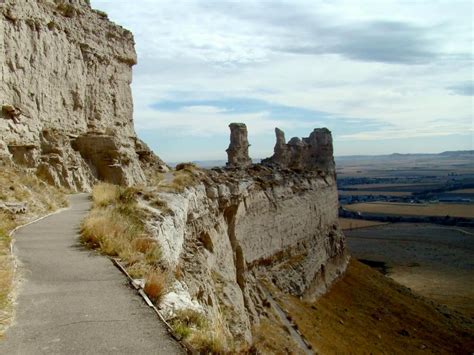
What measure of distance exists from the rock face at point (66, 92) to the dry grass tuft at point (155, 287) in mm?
9441

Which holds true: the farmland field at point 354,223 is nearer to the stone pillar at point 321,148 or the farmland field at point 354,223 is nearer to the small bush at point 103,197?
the stone pillar at point 321,148

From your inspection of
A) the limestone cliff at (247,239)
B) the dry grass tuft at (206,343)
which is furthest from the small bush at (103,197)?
the dry grass tuft at (206,343)

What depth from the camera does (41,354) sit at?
4.21 meters

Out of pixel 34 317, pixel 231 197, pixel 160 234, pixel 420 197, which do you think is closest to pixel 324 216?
pixel 231 197

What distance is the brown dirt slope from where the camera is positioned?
21250 millimetres

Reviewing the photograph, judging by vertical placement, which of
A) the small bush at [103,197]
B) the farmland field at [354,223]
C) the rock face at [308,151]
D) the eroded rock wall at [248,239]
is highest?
the rock face at [308,151]

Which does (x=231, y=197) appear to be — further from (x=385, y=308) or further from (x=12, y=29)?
(x=385, y=308)

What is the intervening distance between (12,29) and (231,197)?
33.7 feet

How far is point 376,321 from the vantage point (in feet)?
86.0

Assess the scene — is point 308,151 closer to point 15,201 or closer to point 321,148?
point 321,148

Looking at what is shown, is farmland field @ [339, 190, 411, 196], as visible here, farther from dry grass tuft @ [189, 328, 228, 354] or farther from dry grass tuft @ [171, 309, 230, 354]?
dry grass tuft @ [189, 328, 228, 354]

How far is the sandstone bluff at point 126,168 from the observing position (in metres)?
13.3

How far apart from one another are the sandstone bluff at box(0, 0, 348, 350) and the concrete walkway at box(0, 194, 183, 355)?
2.31 ft

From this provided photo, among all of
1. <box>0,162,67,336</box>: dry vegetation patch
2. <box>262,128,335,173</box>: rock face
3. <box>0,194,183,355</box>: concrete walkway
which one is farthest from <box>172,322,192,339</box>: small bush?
<box>262,128,335,173</box>: rock face
